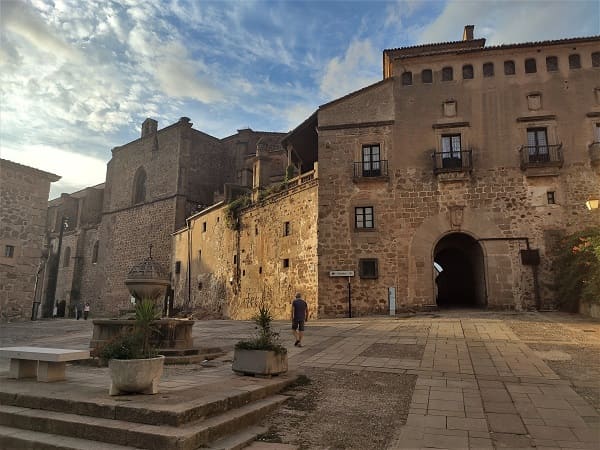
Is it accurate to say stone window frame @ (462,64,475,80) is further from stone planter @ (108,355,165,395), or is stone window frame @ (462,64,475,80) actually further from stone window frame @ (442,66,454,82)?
stone planter @ (108,355,165,395)

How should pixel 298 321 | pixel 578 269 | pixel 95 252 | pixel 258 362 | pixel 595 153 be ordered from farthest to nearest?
pixel 95 252 < pixel 595 153 < pixel 578 269 < pixel 298 321 < pixel 258 362

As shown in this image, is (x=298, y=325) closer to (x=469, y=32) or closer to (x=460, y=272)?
(x=460, y=272)

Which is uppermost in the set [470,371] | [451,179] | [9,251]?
[451,179]

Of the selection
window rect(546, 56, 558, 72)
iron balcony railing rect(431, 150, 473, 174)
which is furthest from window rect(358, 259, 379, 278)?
window rect(546, 56, 558, 72)

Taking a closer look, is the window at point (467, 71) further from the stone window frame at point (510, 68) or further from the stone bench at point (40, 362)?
the stone bench at point (40, 362)

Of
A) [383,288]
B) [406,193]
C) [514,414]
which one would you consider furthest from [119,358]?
[406,193]

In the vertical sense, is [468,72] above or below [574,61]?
below

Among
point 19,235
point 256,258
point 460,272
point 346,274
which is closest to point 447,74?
point 346,274

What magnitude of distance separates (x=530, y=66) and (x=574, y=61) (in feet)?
6.39

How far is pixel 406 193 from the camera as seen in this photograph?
69.1 ft

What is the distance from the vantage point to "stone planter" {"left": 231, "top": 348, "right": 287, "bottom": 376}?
7207 millimetres

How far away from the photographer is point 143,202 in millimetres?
41812

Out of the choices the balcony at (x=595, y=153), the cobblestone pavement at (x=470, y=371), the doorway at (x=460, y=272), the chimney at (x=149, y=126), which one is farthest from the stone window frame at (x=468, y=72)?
the chimney at (x=149, y=126)

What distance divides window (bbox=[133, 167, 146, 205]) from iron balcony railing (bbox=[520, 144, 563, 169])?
35064 millimetres
